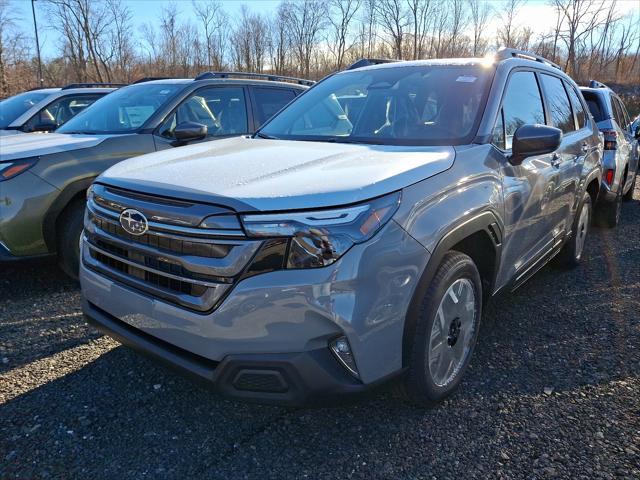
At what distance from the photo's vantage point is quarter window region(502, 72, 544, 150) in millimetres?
2988

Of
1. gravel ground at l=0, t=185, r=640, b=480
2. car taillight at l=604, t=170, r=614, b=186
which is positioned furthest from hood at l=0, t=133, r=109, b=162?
car taillight at l=604, t=170, r=614, b=186

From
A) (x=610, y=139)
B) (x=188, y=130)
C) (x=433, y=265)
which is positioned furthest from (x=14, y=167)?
(x=610, y=139)

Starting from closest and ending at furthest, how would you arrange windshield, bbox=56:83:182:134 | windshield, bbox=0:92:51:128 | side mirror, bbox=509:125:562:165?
side mirror, bbox=509:125:562:165 → windshield, bbox=56:83:182:134 → windshield, bbox=0:92:51:128

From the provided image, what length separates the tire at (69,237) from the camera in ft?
13.0

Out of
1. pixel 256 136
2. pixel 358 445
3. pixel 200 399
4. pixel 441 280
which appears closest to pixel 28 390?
pixel 200 399

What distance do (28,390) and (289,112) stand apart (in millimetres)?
2410

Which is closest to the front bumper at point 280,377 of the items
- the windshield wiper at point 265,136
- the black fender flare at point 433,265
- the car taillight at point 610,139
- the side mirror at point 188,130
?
the black fender flare at point 433,265

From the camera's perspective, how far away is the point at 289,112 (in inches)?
143

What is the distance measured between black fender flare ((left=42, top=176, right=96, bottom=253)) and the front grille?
5.87 feet

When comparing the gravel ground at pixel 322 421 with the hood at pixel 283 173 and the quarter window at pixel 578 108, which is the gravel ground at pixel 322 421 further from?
the quarter window at pixel 578 108

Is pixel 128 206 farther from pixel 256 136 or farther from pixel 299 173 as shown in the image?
pixel 256 136

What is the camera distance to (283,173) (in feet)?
7.07

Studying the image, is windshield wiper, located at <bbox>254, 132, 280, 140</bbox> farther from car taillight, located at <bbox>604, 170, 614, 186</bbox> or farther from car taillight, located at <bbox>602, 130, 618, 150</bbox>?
car taillight, located at <bbox>602, 130, 618, 150</bbox>

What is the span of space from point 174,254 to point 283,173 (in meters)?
0.57
